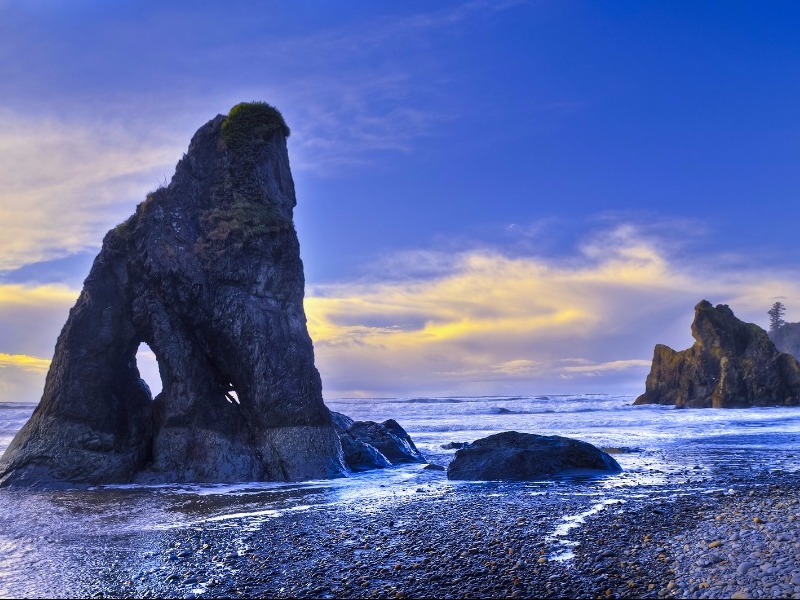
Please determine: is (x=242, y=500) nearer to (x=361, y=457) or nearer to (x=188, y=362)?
(x=188, y=362)

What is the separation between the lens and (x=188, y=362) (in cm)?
2091

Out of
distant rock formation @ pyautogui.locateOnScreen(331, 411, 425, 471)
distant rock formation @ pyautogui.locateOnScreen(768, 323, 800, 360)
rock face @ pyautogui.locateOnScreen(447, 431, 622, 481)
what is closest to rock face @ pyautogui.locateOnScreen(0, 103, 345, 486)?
distant rock formation @ pyautogui.locateOnScreen(331, 411, 425, 471)

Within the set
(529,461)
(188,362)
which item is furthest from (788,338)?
(188,362)

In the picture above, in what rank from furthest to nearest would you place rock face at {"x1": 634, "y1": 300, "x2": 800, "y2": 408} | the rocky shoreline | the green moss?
rock face at {"x1": 634, "y1": 300, "x2": 800, "y2": 408} < the green moss < the rocky shoreline

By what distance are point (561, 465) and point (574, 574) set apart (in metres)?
11.9

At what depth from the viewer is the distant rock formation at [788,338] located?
14112 cm

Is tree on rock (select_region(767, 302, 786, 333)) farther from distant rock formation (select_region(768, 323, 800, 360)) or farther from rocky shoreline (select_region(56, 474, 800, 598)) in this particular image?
rocky shoreline (select_region(56, 474, 800, 598))

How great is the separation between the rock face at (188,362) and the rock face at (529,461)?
430cm

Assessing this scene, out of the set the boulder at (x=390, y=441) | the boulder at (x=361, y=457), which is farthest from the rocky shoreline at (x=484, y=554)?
the boulder at (x=390, y=441)

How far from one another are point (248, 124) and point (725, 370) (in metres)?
65.5

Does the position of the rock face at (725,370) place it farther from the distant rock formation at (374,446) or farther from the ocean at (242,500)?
the distant rock formation at (374,446)

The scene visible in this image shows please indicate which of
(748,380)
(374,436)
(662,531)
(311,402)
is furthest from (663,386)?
(662,531)

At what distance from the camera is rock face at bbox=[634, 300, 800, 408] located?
68.5m

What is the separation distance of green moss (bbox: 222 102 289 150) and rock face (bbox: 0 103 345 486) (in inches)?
77.8
